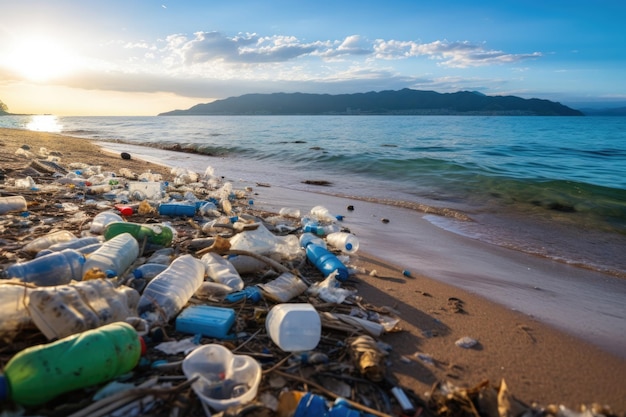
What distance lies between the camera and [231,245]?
3582 mm

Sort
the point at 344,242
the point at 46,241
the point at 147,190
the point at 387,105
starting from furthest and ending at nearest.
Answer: the point at 387,105 → the point at 147,190 → the point at 344,242 → the point at 46,241

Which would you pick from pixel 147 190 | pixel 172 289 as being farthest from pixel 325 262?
pixel 147 190

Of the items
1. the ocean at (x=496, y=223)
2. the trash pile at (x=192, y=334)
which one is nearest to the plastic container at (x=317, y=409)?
the trash pile at (x=192, y=334)

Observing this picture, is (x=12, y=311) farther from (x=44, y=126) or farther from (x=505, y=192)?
(x=44, y=126)

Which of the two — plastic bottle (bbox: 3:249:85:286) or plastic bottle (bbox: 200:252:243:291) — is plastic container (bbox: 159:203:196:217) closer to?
plastic bottle (bbox: 200:252:243:291)

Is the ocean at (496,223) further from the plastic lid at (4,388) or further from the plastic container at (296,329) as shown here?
the plastic lid at (4,388)

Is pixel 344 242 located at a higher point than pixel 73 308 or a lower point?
lower

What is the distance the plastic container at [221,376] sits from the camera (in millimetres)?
1608

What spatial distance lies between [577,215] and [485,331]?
6.22 m

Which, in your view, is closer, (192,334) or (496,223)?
(192,334)

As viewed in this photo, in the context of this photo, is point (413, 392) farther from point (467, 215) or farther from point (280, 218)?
point (467, 215)

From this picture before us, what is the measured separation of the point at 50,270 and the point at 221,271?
1.17 metres

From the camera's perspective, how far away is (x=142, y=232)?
3.51m

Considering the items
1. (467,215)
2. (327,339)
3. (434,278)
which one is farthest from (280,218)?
(467,215)
